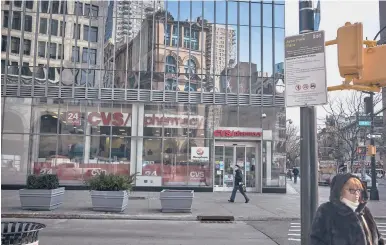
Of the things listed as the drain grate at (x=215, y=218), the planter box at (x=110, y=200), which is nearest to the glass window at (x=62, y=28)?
the planter box at (x=110, y=200)

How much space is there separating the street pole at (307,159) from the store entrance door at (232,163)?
19459 millimetres

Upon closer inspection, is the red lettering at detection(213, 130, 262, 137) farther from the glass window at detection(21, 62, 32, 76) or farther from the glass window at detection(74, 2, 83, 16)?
the glass window at detection(21, 62, 32, 76)

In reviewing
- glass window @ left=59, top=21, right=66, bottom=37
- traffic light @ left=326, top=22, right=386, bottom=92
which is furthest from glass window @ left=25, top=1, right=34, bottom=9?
traffic light @ left=326, top=22, right=386, bottom=92

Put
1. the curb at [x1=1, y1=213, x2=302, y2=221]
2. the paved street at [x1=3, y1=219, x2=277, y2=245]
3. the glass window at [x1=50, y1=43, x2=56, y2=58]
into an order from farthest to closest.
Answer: the glass window at [x1=50, y1=43, x2=56, y2=58], the curb at [x1=1, y1=213, x2=302, y2=221], the paved street at [x1=3, y1=219, x2=277, y2=245]

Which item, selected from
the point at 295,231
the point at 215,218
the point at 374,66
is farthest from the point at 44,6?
the point at 374,66

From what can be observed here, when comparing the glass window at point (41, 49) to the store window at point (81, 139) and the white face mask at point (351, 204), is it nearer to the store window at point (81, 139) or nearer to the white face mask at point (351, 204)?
the store window at point (81, 139)

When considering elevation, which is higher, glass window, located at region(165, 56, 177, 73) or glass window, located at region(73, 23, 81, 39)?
glass window, located at region(73, 23, 81, 39)

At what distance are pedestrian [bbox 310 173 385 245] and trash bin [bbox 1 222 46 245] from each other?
2.43 metres

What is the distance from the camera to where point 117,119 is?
78.4ft

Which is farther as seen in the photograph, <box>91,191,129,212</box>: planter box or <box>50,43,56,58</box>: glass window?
<box>50,43,56,58</box>: glass window

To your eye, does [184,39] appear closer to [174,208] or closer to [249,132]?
[249,132]

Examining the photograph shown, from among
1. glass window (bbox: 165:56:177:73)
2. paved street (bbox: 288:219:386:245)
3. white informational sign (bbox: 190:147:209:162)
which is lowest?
paved street (bbox: 288:219:386:245)

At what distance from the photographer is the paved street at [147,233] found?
978 cm

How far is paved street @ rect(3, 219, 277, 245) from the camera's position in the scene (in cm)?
978
